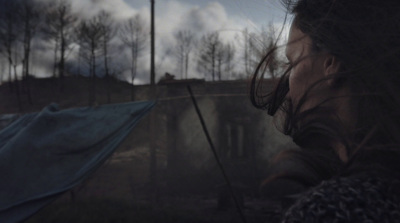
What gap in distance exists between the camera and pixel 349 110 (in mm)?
601

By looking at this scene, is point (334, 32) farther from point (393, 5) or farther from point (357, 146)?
point (357, 146)

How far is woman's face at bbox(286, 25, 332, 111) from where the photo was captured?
65 cm

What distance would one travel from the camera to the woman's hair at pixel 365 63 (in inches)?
21.1

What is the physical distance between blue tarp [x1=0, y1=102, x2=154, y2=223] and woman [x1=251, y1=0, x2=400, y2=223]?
3.29 m

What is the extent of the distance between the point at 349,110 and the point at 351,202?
0.21m

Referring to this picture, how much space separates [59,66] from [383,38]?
1206 inches

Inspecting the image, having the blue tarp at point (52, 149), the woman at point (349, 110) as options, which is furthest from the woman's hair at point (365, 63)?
the blue tarp at point (52, 149)

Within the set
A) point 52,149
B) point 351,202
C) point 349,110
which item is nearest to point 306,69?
point 349,110

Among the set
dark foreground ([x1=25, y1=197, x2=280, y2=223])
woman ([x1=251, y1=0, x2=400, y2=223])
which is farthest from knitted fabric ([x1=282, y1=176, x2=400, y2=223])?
dark foreground ([x1=25, y1=197, x2=280, y2=223])

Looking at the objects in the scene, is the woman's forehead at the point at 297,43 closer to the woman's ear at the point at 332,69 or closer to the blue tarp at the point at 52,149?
the woman's ear at the point at 332,69

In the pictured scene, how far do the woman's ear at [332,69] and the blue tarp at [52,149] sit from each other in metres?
3.38

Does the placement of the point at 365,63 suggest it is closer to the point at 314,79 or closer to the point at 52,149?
the point at 314,79

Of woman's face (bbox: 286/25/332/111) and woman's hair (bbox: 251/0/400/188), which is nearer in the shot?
woman's hair (bbox: 251/0/400/188)

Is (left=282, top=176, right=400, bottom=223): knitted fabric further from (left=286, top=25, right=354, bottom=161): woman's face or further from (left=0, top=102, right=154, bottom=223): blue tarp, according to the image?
(left=0, top=102, right=154, bottom=223): blue tarp
